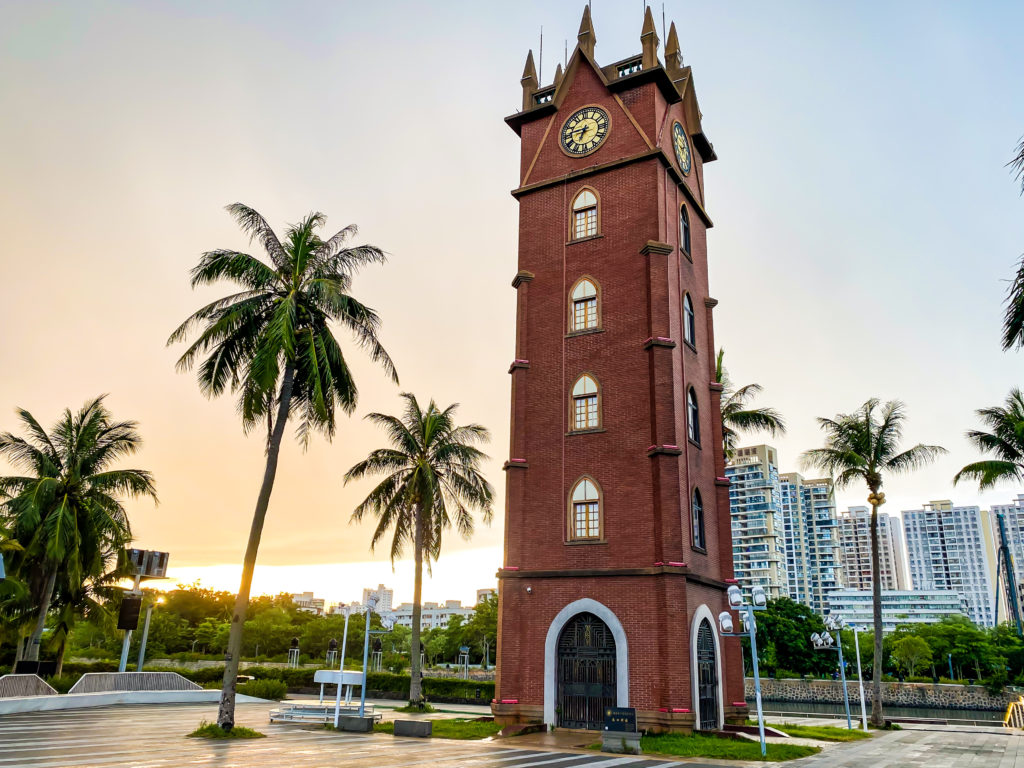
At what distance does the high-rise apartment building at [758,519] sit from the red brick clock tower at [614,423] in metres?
116

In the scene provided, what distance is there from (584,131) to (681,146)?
4063 millimetres

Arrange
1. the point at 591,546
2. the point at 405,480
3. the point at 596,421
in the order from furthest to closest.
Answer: the point at 405,480, the point at 596,421, the point at 591,546

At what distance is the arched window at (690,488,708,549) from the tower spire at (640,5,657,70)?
51.5ft

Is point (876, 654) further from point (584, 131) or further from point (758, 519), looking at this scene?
point (758, 519)

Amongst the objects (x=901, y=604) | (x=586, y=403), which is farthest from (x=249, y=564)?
(x=901, y=604)

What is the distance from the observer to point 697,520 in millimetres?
24844

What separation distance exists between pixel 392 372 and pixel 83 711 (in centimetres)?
1675

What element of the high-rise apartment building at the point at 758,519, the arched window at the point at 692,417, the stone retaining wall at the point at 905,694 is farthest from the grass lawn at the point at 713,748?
the high-rise apartment building at the point at 758,519

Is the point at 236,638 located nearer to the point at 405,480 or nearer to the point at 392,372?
the point at 392,372

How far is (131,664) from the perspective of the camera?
54062 mm

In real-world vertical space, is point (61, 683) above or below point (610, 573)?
below

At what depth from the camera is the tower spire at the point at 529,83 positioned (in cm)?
3091

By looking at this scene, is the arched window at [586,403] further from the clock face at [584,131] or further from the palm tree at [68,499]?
the palm tree at [68,499]

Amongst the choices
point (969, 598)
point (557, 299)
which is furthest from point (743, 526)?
point (557, 299)
